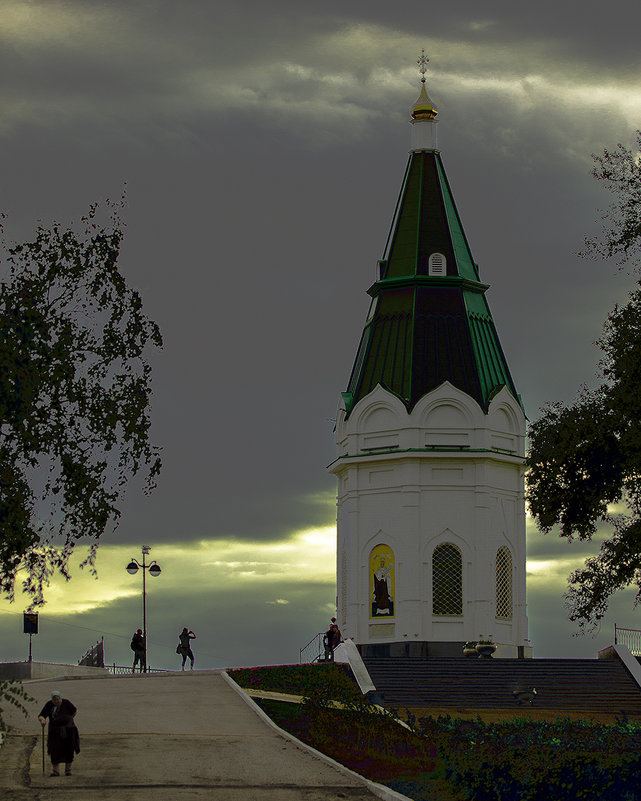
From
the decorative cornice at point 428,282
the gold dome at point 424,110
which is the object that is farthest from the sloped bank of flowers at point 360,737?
the gold dome at point 424,110

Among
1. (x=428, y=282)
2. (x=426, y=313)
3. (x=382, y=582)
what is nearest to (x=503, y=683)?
(x=382, y=582)

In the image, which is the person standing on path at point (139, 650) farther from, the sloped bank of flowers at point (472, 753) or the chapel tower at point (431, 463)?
the sloped bank of flowers at point (472, 753)

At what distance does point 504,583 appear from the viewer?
5606 cm

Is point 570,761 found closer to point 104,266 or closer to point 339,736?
point 339,736

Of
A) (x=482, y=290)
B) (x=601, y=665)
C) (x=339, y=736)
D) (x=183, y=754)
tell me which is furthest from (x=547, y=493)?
(x=482, y=290)

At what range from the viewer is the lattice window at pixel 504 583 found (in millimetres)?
55562

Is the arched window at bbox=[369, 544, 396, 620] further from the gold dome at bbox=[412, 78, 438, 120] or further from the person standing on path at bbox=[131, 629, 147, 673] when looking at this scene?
the gold dome at bbox=[412, 78, 438, 120]

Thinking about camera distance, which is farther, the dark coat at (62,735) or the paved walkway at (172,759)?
the dark coat at (62,735)

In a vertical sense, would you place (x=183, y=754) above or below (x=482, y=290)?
below

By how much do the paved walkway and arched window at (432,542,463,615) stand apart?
21.4 meters

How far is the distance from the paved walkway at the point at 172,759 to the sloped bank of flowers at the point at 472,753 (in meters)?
0.92

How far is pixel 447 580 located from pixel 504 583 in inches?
91.1

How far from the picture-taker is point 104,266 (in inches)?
1030

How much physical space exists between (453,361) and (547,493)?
1733 cm
